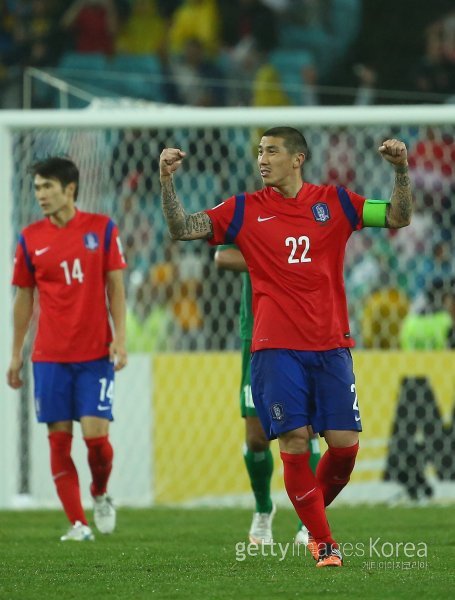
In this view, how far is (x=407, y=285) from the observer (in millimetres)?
12156

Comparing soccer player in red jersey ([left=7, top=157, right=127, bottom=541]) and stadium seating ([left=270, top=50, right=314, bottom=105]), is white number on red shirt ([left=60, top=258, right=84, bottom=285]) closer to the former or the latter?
soccer player in red jersey ([left=7, top=157, right=127, bottom=541])

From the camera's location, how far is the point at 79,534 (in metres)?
7.34

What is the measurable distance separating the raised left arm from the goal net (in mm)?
2532

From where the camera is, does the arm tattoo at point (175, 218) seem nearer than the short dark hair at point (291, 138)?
Yes

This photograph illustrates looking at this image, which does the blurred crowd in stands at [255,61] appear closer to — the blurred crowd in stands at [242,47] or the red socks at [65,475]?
the blurred crowd in stands at [242,47]

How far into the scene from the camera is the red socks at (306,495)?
218 inches

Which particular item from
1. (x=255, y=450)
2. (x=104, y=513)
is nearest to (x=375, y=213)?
(x=255, y=450)

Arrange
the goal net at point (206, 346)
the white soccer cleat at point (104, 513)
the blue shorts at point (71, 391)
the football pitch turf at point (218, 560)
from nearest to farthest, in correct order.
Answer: the football pitch turf at point (218, 560)
the blue shorts at point (71, 391)
the white soccer cleat at point (104, 513)
the goal net at point (206, 346)

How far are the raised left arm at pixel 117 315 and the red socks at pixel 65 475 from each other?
20.4 inches

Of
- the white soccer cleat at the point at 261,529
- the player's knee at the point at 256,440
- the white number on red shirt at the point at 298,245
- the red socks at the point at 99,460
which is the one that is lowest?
the white soccer cleat at the point at 261,529

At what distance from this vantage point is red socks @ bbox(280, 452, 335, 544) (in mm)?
5531

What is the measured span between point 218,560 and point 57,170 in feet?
8.28

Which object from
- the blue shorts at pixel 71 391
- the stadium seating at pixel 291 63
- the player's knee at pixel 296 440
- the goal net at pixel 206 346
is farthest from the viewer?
the stadium seating at pixel 291 63

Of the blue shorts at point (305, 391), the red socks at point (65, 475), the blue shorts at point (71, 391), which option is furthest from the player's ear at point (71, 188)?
the blue shorts at point (305, 391)
